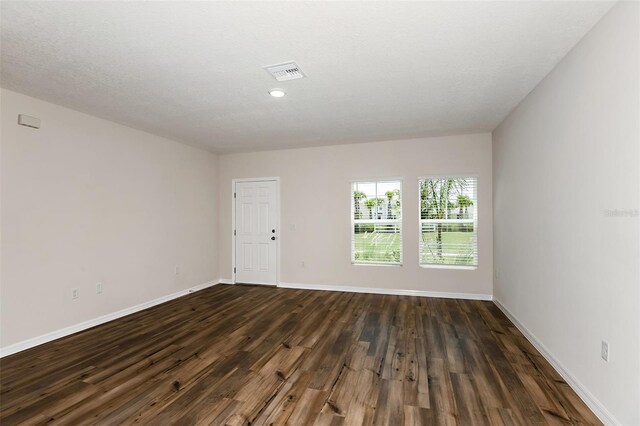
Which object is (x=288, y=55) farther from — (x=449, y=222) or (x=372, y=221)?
(x=449, y=222)

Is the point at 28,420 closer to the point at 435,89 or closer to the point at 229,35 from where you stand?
the point at 229,35

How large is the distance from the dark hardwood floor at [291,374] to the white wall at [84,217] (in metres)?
0.48

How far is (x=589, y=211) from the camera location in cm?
213

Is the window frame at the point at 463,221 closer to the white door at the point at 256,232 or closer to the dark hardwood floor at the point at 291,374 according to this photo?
the dark hardwood floor at the point at 291,374

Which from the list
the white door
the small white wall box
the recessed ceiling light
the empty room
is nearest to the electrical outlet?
the empty room

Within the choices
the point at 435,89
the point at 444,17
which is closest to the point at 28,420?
the point at 444,17

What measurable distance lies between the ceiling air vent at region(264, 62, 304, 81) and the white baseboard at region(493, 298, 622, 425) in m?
3.32

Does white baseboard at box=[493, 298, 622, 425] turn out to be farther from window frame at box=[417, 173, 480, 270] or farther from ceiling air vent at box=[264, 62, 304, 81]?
ceiling air vent at box=[264, 62, 304, 81]

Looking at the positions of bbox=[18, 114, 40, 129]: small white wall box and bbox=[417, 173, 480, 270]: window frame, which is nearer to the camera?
bbox=[18, 114, 40, 129]: small white wall box

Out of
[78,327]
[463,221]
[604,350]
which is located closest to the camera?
[604,350]

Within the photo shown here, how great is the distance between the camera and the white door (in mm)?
5891

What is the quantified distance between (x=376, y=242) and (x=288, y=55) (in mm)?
3653

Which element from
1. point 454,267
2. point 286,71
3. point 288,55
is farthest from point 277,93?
point 454,267

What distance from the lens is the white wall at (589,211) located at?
5.67 ft
